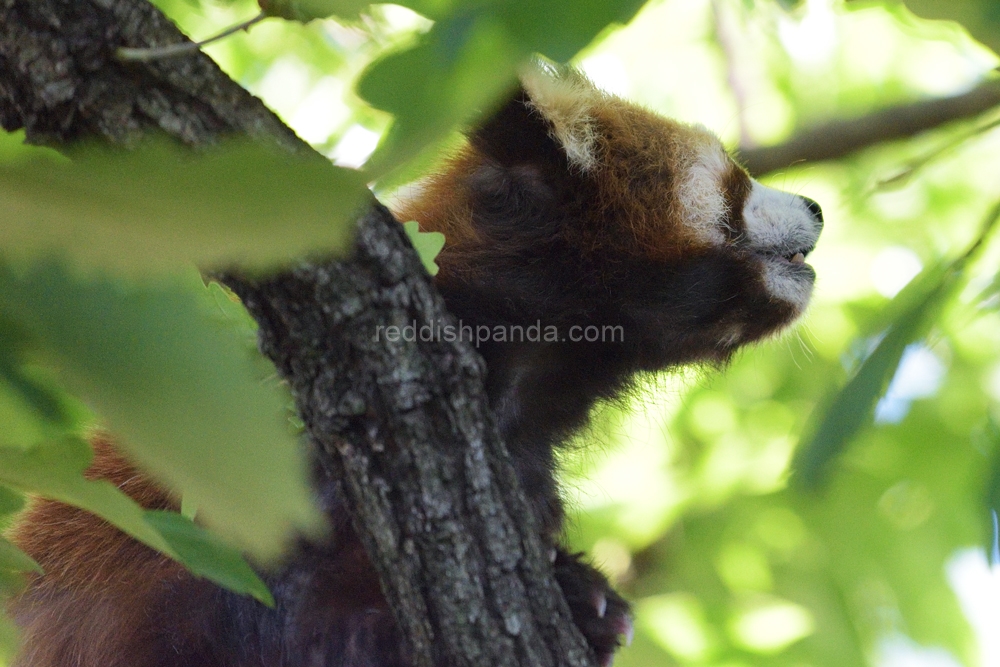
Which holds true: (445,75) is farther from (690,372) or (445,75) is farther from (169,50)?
(690,372)

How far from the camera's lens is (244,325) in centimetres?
134

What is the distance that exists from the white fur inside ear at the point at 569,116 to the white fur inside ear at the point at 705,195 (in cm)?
29

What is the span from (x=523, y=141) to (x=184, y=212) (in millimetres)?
1783

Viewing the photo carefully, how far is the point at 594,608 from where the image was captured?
2.03m

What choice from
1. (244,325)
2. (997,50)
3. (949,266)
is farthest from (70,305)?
(949,266)

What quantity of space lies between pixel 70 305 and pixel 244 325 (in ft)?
2.97

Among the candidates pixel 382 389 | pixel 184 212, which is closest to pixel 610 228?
pixel 382 389

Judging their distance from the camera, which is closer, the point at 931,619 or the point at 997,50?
the point at 997,50

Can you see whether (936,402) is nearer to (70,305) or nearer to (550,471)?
(550,471)

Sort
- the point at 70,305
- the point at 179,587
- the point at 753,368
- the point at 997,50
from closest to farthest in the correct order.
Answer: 1. the point at 70,305
2. the point at 997,50
3. the point at 179,587
4. the point at 753,368

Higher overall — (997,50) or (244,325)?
(997,50)

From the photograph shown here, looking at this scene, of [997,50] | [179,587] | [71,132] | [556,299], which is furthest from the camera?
[556,299]

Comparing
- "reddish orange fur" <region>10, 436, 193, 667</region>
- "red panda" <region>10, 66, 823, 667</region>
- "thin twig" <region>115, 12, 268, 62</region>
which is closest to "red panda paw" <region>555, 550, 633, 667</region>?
"red panda" <region>10, 66, 823, 667</region>

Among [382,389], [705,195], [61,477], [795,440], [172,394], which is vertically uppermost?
[172,394]
